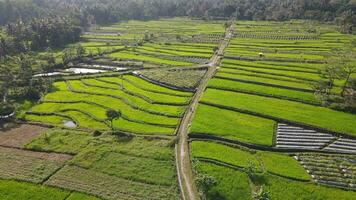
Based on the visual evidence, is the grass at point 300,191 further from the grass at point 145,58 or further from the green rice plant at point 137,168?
the grass at point 145,58

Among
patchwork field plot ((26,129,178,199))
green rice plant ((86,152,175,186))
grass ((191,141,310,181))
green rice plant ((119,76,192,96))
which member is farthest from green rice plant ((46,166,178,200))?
green rice plant ((119,76,192,96))

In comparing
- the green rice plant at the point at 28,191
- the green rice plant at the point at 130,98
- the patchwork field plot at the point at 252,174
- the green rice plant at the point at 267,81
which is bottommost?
the green rice plant at the point at 28,191

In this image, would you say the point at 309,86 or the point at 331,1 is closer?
the point at 309,86

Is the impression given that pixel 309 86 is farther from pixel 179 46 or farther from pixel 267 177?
pixel 179 46

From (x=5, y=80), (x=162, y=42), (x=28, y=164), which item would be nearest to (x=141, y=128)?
(x=28, y=164)

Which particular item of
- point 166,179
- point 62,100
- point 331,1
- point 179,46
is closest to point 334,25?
point 331,1

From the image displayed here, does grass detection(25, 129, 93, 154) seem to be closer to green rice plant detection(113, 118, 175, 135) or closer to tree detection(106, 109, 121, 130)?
tree detection(106, 109, 121, 130)

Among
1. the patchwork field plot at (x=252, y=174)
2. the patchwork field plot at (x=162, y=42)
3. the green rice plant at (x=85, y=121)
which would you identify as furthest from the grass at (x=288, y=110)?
the patchwork field plot at (x=162, y=42)

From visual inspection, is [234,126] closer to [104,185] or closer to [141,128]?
[141,128]
